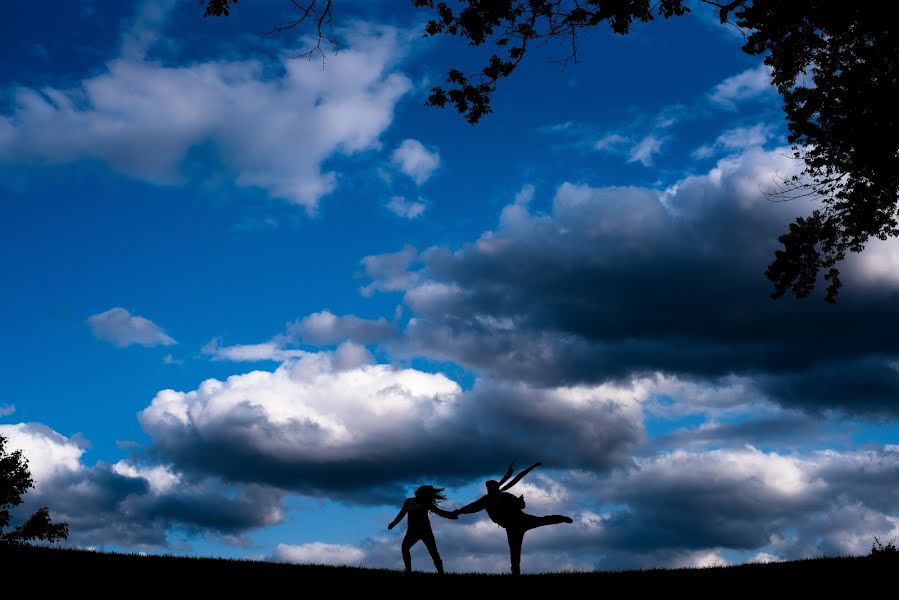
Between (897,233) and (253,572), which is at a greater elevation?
(897,233)

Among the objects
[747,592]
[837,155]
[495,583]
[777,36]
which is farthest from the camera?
[837,155]

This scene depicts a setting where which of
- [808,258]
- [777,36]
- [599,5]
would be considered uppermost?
[777,36]

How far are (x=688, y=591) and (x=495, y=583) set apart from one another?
3.74m

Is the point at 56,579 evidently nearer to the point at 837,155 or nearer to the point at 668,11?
the point at 668,11

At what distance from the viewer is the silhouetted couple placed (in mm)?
18703

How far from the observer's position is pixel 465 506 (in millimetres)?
19672

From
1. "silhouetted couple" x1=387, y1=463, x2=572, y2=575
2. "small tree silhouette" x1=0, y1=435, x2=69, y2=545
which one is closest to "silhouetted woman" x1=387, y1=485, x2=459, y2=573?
"silhouetted couple" x1=387, y1=463, x2=572, y2=575

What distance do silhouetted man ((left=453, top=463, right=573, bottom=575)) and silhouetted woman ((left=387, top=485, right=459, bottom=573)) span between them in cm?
127

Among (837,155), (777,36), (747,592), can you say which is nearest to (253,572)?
(747,592)

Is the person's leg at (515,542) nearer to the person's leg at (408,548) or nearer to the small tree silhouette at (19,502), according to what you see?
the person's leg at (408,548)

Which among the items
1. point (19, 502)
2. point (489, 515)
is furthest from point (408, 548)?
point (19, 502)

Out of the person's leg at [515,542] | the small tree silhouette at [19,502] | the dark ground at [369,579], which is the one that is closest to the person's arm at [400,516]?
the dark ground at [369,579]

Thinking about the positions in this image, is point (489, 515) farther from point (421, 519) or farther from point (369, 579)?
point (369, 579)

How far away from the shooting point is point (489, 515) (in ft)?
62.3
